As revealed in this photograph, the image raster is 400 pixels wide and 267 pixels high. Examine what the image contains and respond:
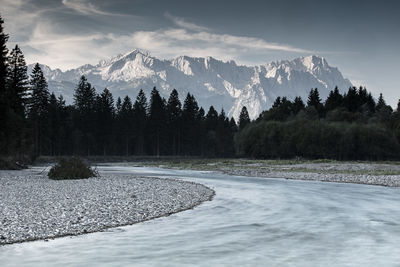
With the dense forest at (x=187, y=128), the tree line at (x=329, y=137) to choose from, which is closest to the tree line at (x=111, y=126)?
the dense forest at (x=187, y=128)

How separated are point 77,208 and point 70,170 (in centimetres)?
2100

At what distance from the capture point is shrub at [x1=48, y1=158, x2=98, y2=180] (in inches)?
1556

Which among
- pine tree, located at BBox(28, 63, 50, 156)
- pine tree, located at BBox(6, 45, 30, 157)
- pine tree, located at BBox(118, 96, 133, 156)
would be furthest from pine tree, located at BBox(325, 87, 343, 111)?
pine tree, located at BBox(6, 45, 30, 157)

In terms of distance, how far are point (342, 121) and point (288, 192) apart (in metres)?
78.1

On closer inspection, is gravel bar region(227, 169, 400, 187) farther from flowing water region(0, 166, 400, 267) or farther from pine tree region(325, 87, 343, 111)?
pine tree region(325, 87, 343, 111)

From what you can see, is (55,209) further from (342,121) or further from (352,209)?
(342,121)

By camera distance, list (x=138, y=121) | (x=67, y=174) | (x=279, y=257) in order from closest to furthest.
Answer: (x=279, y=257) → (x=67, y=174) → (x=138, y=121)

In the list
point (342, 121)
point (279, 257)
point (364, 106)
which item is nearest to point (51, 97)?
point (342, 121)

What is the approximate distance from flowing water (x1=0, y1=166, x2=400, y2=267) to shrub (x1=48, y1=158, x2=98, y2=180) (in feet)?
67.3

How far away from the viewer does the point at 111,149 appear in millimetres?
127125

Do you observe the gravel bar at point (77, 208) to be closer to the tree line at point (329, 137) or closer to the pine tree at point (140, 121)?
the tree line at point (329, 137)

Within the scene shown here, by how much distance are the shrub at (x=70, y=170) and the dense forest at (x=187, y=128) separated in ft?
83.6

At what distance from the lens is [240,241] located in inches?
597

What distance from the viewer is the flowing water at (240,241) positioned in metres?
12.4
